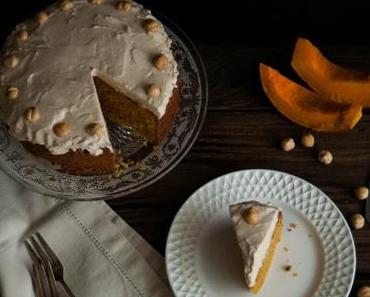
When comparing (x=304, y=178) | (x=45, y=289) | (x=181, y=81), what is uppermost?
(x=181, y=81)

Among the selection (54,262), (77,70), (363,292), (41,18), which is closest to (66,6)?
(41,18)

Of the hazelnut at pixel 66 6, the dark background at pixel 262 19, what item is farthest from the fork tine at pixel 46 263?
the dark background at pixel 262 19

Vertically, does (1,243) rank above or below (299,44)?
below

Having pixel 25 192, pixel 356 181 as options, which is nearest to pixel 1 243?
pixel 25 192

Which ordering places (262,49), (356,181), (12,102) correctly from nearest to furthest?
(12,102) → (356,181) → (262,49)

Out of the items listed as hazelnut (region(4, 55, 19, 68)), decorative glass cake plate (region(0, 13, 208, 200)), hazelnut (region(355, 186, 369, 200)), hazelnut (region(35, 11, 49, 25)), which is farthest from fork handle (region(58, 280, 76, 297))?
hazelnut (region(355, 186, 369, 200))

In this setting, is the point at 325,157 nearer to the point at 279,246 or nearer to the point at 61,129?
the point at 279,246

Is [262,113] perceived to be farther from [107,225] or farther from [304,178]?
[107,225]
